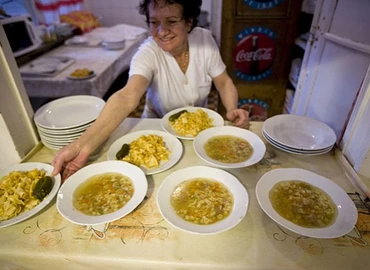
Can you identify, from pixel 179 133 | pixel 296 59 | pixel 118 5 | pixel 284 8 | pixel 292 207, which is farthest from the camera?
pixel 118 5

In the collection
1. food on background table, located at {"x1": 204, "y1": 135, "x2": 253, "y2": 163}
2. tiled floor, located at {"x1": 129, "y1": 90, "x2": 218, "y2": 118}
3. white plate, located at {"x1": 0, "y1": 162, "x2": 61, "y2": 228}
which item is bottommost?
tiled floor, located at {"x1": 129, "y1": 90, "x2": 218, "y2": 118}

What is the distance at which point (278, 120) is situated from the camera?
1.44 metres

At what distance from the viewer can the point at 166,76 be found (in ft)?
5.76

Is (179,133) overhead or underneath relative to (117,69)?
overhead

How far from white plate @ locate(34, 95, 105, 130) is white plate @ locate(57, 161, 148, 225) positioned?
33 centimetres

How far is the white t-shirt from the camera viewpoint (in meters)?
1.68

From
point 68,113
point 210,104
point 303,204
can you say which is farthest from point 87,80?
point 210,104

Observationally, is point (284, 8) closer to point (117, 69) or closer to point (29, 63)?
point (117, 69)

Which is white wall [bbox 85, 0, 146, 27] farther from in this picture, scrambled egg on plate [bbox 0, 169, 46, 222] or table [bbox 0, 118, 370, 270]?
table [bbox 0, 118, 370, 270]

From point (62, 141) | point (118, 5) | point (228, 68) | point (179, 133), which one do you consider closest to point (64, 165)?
point (62, 141)

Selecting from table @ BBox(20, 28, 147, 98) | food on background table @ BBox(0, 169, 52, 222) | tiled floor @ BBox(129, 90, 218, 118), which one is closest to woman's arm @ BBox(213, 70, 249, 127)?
food on background table @ BBox(0, 169, 52, 222)

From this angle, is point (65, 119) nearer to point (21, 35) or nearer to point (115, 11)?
point (21, 35)

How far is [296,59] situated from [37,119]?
2733mm

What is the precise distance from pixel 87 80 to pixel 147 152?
5.59ft
